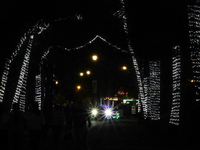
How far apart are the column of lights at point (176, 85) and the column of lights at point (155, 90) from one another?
18.1 feet

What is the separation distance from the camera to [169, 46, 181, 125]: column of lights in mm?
15727

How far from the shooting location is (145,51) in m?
22.0

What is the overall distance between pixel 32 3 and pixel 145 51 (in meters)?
8.54

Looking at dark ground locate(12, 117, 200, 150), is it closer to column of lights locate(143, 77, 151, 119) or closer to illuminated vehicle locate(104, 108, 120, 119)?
column of lights locate(143, 77, 151, 119)

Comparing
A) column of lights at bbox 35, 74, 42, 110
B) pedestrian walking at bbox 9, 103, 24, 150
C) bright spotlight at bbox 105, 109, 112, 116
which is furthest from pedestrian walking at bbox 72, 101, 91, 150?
bright spotlight at bbox 105, 109, 112, 116

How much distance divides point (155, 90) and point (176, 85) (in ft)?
20.4

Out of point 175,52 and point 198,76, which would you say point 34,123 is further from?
point 175,52

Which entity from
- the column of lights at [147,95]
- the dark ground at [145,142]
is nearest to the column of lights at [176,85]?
the dark ground at [145,142]

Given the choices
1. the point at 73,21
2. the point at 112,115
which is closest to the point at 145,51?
the point at 73,21

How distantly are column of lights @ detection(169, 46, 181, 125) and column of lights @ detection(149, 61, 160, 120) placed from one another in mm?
5514

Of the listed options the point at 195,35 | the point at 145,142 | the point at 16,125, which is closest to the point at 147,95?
the point at 145,142

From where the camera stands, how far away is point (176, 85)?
15984 mm

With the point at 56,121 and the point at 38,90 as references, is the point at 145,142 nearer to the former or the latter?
the point at 56,121

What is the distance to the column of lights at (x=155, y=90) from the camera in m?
22.1
